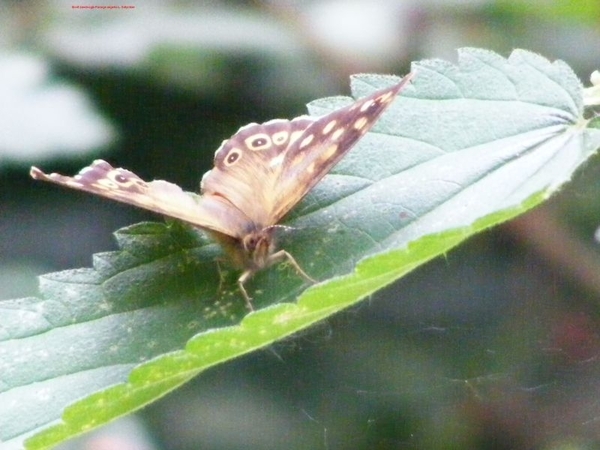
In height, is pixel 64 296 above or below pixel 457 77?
below

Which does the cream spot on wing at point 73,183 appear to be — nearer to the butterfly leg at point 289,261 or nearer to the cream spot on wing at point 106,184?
the cream spot on wing at point 106,184

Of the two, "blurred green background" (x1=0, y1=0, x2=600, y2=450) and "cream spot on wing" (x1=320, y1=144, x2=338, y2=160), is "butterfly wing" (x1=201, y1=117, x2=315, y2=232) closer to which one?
"cream spot on wing" (x1=320, y1=144, x2=338, y2=160)

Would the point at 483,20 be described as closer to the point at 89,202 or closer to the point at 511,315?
the point at 511,315

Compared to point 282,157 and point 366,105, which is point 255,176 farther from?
point 366,105

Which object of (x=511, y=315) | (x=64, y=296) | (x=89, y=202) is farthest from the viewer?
(x=89, y=202)

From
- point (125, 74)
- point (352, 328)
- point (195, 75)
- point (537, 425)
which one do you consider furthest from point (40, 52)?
point (537, 425)

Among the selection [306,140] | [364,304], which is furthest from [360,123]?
[364,304]
